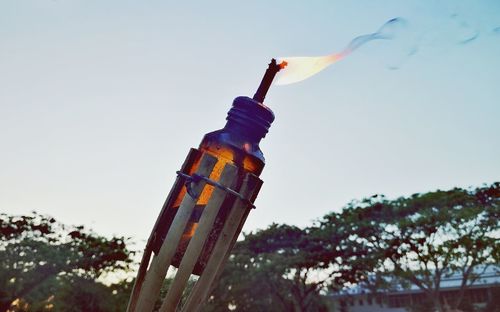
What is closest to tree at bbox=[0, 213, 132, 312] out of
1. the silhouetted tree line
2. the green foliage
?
the silhouetted tree line

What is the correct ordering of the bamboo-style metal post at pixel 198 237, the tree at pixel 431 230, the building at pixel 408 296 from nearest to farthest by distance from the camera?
1. the bamboo-style metal post at pixel 198 237
2. the tree at pixel 431 230
3. the building at pixel 408 296

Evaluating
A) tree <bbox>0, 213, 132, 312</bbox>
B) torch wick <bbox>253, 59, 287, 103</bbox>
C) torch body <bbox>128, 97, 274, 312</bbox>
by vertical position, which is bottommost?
tree <bbox>0, 213, 132, 312</bbox>

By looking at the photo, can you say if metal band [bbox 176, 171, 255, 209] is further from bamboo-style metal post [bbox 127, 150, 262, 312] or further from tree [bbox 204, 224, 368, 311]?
tree [bbox 204, 224, 368, 311]

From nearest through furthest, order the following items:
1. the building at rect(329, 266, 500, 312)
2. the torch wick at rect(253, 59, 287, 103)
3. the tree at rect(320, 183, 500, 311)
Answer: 1. the torch wick at rect(253, 59, 287, 103)
2. the tree at rect(320, 183, 500, 311)
3. the building at rect(329, 266, 500, 312)

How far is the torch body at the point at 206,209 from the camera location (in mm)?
2186

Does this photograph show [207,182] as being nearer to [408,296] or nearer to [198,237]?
[198,237]

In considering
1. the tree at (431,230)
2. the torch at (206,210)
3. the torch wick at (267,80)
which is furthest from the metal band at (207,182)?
the tree at (431,230)

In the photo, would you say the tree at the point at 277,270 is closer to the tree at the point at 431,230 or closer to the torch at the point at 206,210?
the tree at the point at 431,230

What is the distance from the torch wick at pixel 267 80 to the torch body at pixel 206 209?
0.14m

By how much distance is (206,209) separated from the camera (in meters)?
2.22

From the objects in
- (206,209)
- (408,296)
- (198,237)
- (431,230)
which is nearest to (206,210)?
(206,209)

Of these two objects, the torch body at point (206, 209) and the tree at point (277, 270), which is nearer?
the torch body at point (206, 209)

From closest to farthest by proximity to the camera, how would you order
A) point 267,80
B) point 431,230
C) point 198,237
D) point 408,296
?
1. point 198,237
2. point 267,80
3. point 431,230
4. point 408,296

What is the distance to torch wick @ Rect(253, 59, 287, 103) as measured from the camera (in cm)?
265
